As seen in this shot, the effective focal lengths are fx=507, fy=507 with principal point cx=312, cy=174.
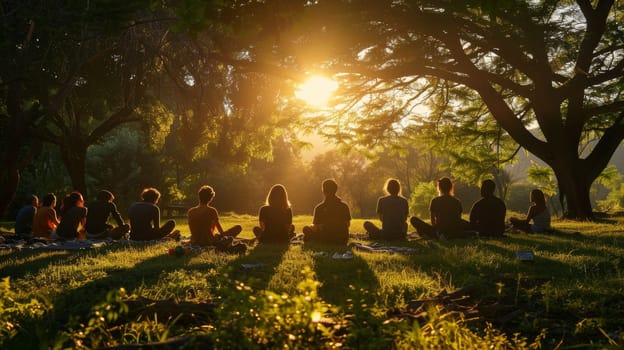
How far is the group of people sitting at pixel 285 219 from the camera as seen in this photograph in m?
10.8

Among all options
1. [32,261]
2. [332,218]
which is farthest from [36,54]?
[332,218]

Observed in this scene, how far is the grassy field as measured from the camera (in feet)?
11.1

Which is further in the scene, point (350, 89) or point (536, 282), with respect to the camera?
point (350, 89)

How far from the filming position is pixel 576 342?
164 inches

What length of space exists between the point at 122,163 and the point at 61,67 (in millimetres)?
25563

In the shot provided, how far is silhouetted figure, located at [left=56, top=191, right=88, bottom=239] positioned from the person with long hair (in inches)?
191

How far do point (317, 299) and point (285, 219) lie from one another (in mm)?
7461

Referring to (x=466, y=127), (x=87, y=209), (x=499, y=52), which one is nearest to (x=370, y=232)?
(x=87, y=209)

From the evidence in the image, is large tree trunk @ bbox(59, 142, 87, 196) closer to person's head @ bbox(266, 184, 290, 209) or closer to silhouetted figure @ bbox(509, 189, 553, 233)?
person's head @ bbox(266, 184, 290, 209)

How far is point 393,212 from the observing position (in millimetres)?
11656

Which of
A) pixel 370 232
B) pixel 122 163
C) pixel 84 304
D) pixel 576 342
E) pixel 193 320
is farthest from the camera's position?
pixel 122 163

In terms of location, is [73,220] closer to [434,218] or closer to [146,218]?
[146,218]

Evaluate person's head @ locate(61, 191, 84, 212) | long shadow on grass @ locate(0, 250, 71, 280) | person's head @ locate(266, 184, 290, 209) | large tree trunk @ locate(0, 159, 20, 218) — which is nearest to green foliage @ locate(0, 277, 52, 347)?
long shadow on grass @ locate(0, 250, 71, 280)

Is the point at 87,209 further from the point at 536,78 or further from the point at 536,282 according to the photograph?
the point at 536,78
